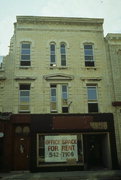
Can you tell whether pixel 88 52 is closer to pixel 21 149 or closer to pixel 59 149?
pixel 59 149

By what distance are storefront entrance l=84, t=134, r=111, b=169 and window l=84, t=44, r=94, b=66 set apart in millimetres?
6008

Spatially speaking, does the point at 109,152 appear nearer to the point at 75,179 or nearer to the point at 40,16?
the point at 75,179

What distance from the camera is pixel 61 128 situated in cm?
1520

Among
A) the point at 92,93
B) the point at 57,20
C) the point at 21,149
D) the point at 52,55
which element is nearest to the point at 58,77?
the point at 52,55

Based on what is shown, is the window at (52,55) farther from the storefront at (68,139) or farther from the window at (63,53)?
the storefront at (68,139)

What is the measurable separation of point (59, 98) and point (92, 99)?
2.68m

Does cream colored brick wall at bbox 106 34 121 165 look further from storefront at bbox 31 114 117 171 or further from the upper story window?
the upper story window

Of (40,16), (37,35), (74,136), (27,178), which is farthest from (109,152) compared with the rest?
(40,16)

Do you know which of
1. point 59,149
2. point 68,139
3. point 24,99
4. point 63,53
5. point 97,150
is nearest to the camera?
point 59,149

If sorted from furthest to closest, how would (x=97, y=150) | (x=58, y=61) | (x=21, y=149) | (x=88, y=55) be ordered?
1. (x=88, y=55)
2. (x=58, y=61)
3. (x=97, y=150)
4. (x=21, y=149)

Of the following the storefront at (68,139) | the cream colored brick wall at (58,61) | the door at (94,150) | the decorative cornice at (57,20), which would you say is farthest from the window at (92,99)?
the decorative cornice at (57,20)

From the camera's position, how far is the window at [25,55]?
658 inches

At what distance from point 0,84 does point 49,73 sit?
3913 millimetres

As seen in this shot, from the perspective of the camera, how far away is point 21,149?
15031 millimetres
